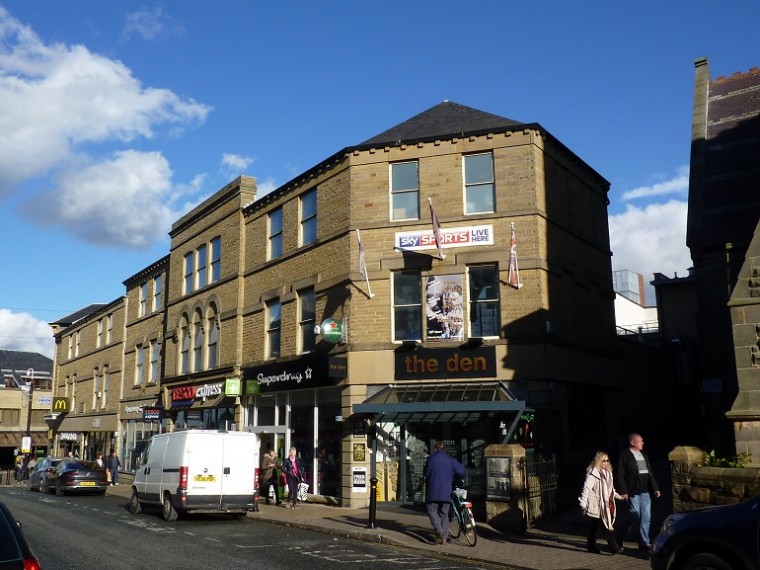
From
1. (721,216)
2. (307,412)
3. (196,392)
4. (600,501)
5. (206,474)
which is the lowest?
(600,501)

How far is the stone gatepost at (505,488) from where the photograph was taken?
1414 cm

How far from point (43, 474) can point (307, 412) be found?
13850 millimetres

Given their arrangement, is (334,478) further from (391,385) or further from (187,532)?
(187,532)

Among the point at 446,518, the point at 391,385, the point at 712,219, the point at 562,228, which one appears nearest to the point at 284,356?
the point at 391,385

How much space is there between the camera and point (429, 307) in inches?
762

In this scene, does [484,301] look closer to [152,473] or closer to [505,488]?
[505,488]

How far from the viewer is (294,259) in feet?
75.9

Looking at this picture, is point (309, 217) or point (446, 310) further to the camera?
point (309, 217)

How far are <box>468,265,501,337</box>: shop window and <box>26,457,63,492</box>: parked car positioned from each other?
18.8 m

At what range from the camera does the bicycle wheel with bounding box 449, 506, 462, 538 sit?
43.3ft

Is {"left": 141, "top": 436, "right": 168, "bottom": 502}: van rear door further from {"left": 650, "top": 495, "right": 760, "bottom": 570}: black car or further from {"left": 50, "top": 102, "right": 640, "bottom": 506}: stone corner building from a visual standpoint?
{"left": 650, "top": 495, "right": 760, "bottom": 570}: black car

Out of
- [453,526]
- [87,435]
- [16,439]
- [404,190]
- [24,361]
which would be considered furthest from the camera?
[24,361]

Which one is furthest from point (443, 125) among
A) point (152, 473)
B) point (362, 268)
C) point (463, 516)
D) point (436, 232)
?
point (152, 473)

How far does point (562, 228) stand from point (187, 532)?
12.4 metres
